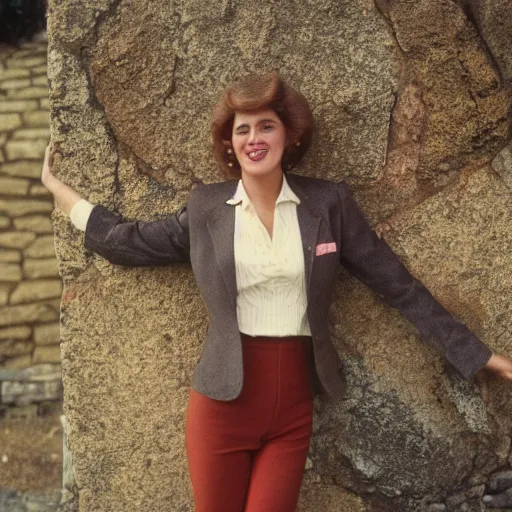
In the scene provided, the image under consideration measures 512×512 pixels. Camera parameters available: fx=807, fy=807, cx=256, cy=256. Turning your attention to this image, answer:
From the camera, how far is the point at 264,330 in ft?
6.76

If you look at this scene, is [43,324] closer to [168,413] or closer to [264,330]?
→ [168,413]

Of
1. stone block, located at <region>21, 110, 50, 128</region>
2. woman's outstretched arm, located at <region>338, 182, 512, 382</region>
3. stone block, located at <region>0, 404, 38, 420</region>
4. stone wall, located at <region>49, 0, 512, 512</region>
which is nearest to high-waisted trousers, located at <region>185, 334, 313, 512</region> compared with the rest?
woman's outstretched arm, located at <region>338, 182, 512, 382</region>

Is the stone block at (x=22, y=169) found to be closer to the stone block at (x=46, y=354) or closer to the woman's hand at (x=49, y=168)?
the stone block at (x=46, y=354)

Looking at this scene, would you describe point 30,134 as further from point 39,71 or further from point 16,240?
point 16,240

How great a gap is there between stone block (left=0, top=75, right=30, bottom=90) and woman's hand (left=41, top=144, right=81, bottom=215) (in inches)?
113

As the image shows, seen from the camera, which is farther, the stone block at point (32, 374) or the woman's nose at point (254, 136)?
the stone block at point (32, 374)

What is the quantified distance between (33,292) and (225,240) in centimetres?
318

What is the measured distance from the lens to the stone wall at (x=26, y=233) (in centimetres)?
495

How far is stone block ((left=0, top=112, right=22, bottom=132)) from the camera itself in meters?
5.01

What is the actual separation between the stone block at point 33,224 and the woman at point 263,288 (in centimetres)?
302

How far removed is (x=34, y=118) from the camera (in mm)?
5016

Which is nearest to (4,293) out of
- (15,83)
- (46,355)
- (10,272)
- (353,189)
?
(10,272)

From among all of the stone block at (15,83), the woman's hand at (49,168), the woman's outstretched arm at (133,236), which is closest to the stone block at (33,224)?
the stone block at (15,83)

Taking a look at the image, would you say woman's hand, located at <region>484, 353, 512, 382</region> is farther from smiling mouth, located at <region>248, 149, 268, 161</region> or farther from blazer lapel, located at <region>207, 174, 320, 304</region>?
smiling mouth, located at <region>248, 149, 268, 161</region>
